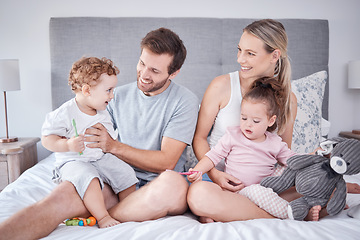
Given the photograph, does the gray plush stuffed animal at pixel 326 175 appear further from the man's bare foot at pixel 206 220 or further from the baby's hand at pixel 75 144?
the baby's hand at pixel 75 144

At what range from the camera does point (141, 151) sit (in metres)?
1.45

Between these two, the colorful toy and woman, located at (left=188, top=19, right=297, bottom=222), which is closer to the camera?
the colorful toy

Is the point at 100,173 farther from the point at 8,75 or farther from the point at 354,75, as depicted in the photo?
the point at 354,75

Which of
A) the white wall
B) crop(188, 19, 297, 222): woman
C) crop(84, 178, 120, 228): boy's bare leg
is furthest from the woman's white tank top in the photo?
the white wall

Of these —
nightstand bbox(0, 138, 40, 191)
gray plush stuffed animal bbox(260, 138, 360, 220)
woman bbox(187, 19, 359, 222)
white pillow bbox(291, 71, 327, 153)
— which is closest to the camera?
gray plush stuffed animal bbox(260, 138, 360, 220)

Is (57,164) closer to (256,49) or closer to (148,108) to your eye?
(148,108)

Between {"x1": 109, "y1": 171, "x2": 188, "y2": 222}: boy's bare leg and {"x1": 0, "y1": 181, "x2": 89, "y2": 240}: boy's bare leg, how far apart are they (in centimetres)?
15

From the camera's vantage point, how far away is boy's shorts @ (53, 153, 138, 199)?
3.83ft

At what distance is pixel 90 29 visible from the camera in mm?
2527

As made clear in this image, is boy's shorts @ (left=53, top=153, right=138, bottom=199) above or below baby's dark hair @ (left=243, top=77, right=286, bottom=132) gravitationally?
below

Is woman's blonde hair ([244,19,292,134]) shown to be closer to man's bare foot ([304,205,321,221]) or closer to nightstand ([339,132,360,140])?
man's bare foot ([304,205,321,221])

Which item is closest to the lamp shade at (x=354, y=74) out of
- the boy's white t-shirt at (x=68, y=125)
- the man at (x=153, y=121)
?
the man at (x=153, y=121)

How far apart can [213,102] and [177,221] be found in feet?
2.20

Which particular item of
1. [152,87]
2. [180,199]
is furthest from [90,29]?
[180,199]
